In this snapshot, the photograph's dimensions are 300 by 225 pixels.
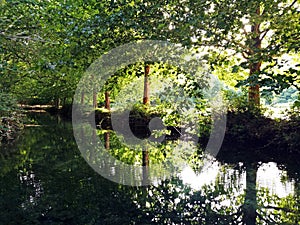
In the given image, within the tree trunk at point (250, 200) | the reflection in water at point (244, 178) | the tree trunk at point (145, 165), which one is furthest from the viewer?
the tree trunk at point (145, 165)

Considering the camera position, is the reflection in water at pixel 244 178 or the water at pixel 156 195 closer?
the water at pixel 156 195

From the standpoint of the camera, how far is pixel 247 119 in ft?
34.8

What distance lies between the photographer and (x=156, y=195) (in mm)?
5473

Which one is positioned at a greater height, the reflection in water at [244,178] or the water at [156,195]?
the reflection in water at [244,178]

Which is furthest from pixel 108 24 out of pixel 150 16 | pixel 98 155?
pixel 98 155

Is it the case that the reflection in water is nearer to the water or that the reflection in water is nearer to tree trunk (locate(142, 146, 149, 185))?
the water

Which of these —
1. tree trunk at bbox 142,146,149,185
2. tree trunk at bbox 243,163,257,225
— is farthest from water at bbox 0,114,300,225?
tree trunk at bbox 142,146,149,185

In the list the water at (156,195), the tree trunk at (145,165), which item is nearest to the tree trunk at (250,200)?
the water at (156,195)

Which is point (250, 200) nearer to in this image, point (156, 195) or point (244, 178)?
point (244, 178)

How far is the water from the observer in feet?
14.7

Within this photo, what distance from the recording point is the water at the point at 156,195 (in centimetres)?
449

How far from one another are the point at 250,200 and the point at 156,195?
5.11ft

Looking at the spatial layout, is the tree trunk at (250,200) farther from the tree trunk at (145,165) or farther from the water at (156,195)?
the tree trunk at (145,165)

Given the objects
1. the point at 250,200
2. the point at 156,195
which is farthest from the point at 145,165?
the point at 250,200
